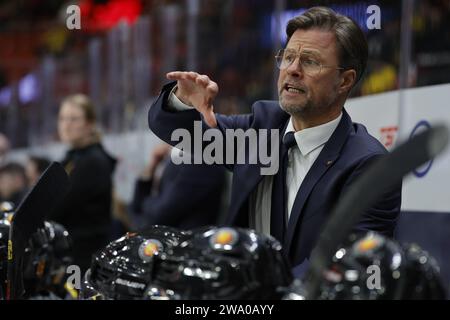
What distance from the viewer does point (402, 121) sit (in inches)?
92.6

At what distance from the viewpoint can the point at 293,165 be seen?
186 cm

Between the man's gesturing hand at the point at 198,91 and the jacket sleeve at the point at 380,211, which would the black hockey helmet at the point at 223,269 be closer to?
the jacket sleeve at the point at 380,211

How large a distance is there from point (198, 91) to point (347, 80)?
Answer: 1.01 ft

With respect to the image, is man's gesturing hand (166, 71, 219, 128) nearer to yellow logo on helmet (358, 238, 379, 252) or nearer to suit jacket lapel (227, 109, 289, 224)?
suit jacket lapel (227, 109, 289, 224)

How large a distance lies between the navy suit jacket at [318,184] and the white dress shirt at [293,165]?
0.02m

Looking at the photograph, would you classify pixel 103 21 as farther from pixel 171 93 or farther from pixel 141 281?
pixel 141 281

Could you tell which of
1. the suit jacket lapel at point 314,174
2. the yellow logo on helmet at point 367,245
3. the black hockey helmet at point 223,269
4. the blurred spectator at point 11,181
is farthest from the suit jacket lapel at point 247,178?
the blurred spectator at point 11,181

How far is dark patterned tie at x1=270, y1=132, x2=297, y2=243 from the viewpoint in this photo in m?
1.82

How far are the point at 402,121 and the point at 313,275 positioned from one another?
1.19 meters

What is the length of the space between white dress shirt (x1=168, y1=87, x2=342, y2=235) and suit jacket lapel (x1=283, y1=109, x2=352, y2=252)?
0.03 meters

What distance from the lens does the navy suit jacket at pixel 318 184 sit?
1.70 meters

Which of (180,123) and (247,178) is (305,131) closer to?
(247,178)

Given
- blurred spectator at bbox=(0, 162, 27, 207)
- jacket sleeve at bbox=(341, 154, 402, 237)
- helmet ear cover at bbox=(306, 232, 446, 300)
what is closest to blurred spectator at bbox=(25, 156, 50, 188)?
blurred spectator at bbox=(0, 162, 27, 207)

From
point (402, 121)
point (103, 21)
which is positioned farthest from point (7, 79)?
point (402, 121)
